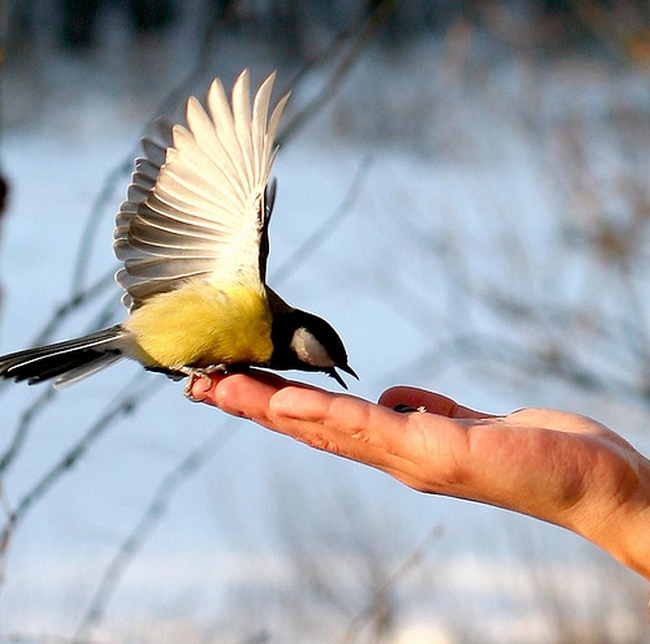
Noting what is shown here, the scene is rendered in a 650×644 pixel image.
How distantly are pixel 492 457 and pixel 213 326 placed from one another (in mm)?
742

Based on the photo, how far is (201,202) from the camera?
6.48 feet

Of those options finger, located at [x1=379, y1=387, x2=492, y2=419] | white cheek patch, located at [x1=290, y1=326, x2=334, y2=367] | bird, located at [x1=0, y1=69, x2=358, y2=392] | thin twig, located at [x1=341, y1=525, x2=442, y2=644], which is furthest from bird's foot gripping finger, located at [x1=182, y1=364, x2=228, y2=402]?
thin twig, located at [x1=341, y1=525, x2=442, y2=644]

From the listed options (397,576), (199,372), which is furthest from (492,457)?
(199,372)

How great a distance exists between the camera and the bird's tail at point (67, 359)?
2.01 metres

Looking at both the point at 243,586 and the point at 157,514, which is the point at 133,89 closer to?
the point at 243,586

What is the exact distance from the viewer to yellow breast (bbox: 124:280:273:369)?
207cm

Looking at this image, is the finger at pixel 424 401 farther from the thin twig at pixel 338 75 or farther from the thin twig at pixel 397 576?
the thin twig at pixel 338 75

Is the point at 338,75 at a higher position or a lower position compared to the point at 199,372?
higher

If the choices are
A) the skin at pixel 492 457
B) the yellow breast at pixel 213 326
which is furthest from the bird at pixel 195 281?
the skin at pixel 492 457

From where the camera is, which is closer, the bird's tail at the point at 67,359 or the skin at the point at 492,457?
the skin at the point at 492,457

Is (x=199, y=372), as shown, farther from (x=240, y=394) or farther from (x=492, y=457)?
(x=492, y=457)

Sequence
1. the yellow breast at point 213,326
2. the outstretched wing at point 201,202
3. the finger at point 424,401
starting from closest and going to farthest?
the outstretched wing at point 201,202 → the finger at point 424,401 → the yellow breast at point 213,326

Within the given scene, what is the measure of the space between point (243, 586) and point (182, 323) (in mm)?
1825

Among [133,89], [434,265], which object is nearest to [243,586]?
[434,265]
